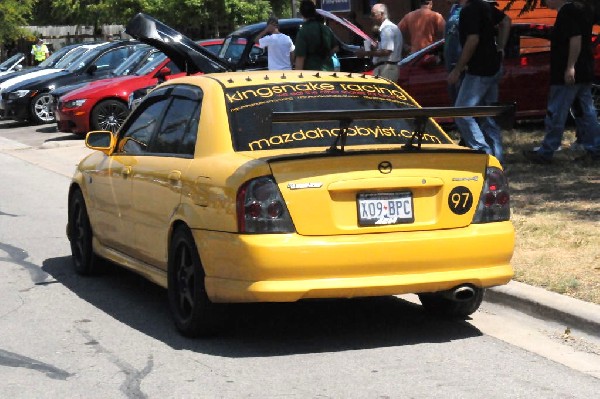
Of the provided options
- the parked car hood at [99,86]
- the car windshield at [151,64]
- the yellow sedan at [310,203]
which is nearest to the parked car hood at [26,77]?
the car windshield at [151,64]

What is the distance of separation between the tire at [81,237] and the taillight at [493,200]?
3.32 metres

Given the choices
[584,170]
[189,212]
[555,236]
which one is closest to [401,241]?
[189,212]

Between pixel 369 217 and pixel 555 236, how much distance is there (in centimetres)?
305

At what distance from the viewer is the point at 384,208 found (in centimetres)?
664

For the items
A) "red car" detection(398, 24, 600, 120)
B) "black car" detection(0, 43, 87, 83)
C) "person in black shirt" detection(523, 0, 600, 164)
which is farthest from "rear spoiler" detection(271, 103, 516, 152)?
"black car" detection(0, 43, 87, 83)

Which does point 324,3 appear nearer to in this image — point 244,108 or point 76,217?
point 76,217

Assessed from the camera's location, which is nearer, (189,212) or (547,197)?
(189,212)

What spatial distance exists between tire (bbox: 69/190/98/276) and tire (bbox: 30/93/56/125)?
17.5 meters

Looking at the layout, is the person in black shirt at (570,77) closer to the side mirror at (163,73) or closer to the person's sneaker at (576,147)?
the person's sneaker at (576,147)

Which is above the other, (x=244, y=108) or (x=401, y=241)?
(x=244, y=108)

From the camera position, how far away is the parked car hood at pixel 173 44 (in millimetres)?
15617

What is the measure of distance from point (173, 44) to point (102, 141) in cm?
738

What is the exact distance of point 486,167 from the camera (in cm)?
699

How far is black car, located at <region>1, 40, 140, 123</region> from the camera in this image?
25.9 metres
